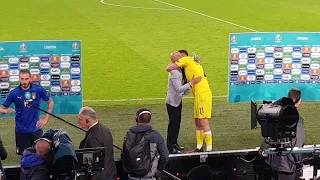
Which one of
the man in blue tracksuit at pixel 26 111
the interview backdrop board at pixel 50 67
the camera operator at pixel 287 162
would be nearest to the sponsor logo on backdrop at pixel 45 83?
the interview backdrop board at pixel 50 67

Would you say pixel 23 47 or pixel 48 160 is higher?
pixel 23 47

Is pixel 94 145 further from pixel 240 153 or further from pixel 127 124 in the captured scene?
pixel 127 124

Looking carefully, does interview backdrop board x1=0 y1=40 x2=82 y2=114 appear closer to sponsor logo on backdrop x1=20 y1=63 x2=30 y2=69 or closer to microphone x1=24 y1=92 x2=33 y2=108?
sponsor logo on backdrop x1=20 y1=63 x2=30 y2=69

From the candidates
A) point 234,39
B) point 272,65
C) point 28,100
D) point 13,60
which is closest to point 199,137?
point 234,39

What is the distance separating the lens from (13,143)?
1208cm

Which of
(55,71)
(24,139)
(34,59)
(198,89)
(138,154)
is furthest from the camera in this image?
(55,71)

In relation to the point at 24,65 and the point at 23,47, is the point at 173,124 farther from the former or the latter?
the point at 23,47

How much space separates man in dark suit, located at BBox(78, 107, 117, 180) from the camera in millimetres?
8328

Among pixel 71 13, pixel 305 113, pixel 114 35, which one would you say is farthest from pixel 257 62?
pixel 71 13

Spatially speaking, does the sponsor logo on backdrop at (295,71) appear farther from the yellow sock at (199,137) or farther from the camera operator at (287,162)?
the camera operator at (287,162)

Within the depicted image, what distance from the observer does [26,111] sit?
10570 mm

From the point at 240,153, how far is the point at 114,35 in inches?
496

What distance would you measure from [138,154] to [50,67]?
396 cm

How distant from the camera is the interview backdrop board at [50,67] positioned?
1168 centimetres
